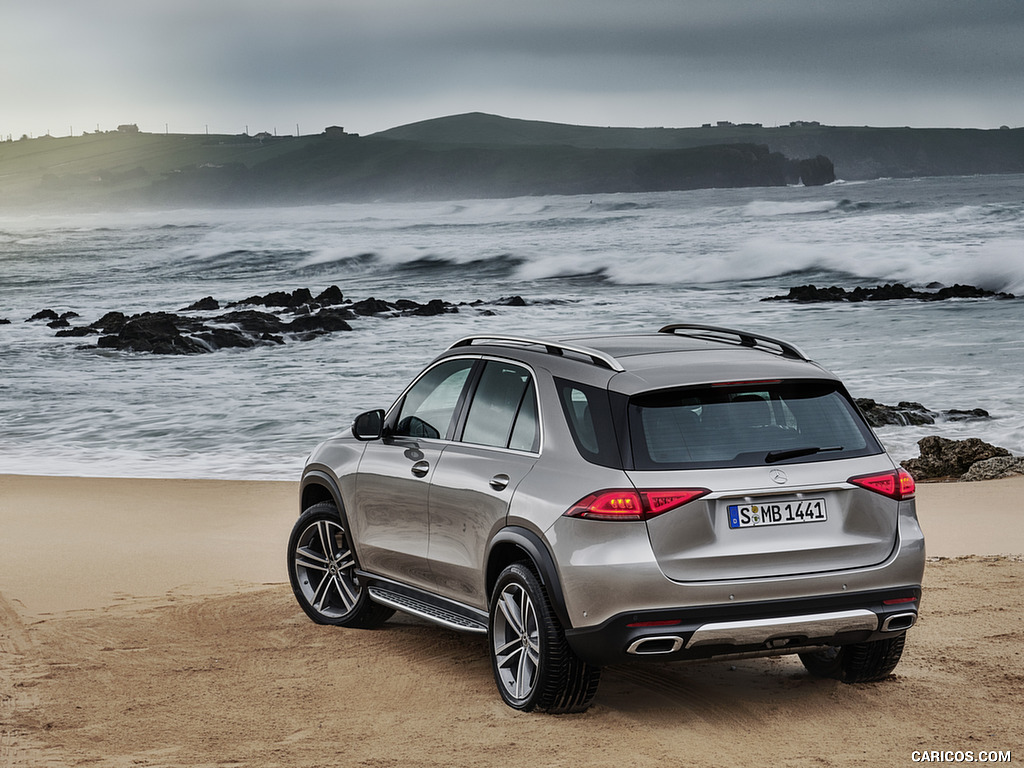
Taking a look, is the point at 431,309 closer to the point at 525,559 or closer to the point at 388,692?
the point at 388,692

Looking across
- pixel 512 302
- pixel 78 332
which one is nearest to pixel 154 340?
→ pixel 78 332

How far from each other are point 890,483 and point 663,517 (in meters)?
1.07

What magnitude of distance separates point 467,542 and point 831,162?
80.8 m

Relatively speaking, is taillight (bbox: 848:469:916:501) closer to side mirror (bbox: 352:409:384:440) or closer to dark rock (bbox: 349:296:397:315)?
side mirror (bbox: 352:409:384:440)

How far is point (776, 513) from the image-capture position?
5328 mm

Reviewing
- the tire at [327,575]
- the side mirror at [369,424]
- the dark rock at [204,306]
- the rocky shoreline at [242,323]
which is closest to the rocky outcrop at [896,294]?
the rocky shoreline at [242,323]

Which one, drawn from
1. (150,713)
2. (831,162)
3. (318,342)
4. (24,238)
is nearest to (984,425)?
(150,713)

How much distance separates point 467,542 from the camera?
618 centimetres

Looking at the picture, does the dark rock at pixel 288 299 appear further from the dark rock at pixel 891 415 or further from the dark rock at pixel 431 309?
the dark rock at pixel 891 415

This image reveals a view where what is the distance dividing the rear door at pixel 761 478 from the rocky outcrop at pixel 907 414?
44.1ft

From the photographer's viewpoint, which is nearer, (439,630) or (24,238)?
(439,630)

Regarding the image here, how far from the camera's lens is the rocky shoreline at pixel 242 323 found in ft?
117

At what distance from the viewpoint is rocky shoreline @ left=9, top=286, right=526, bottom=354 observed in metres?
35.7

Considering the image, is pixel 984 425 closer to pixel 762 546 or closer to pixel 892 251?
pixel 762 546
